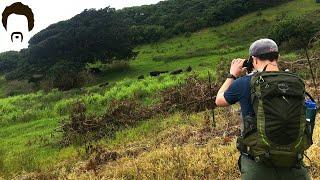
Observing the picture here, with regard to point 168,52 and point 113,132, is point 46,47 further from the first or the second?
point 113,132

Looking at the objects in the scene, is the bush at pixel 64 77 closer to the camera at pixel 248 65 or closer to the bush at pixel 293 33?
the bush at pixel 293 33

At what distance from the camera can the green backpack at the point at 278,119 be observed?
3.72 meters

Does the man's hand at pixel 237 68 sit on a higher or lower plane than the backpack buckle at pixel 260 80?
higher

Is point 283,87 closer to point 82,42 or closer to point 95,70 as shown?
point 95,70

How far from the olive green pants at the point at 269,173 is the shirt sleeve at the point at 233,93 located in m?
0.46

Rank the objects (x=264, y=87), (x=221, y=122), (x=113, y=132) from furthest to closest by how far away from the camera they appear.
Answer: (x=113, y=132) < (x=221, y=122) < (x=264, y=87)

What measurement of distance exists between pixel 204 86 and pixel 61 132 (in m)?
4.41

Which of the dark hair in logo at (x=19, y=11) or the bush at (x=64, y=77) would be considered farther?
the bush at (x=64, y=77)

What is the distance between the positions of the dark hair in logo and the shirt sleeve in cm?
219

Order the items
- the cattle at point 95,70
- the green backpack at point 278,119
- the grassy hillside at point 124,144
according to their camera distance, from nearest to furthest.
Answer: the green backpack at point 278,119 → the grassy hillside at point 124,144 → the cattle at point 95,70

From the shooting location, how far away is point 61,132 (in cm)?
1575

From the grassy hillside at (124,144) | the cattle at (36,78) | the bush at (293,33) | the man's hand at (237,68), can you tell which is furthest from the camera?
the cattle at (36,78)

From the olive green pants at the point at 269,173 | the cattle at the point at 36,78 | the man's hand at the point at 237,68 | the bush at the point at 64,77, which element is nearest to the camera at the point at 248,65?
the man's hand at the point at 237,68

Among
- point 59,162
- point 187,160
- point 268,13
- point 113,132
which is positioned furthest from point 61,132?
point 268,13
